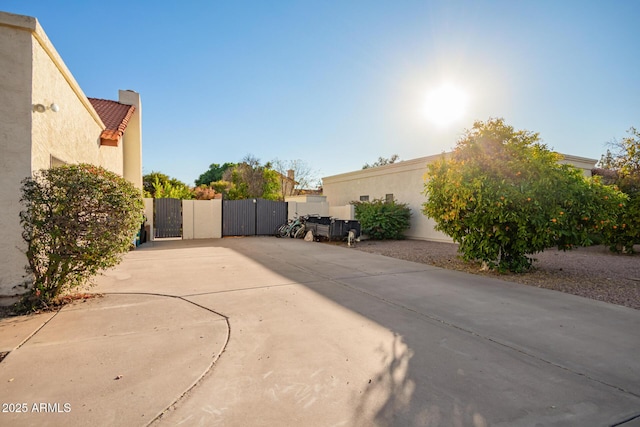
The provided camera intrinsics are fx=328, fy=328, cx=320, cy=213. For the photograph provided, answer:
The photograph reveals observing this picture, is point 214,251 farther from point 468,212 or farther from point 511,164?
point 511,164

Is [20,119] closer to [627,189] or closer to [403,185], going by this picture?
[403,185]

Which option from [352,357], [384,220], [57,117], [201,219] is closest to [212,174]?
[201,219]

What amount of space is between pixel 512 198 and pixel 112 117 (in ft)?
42.0

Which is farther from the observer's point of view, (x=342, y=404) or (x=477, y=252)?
(x=477, y=252)

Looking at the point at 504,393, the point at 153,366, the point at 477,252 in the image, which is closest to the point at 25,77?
the point at 153,366

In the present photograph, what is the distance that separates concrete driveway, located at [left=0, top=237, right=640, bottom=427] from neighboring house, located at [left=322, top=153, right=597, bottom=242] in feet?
30.5

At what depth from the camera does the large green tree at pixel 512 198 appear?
272 inches

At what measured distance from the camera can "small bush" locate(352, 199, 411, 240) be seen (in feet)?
50.0

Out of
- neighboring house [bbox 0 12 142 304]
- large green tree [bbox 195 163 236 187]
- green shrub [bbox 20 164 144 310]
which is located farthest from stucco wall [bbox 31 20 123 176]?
large green tree [bbox 195 163 236 187]

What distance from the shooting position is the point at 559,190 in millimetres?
6941

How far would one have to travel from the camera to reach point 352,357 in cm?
326

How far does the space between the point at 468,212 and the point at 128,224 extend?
6861 mm

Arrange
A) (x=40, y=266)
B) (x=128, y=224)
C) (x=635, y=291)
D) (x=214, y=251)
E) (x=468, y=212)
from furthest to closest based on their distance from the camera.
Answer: (x=214, y=251), (x=468, y=212), (x=635, y=291), (x=128, y=224), (x=40, y=266)

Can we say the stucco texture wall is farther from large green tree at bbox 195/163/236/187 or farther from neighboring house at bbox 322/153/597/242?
large green tree at bbox 195/163/236/187
